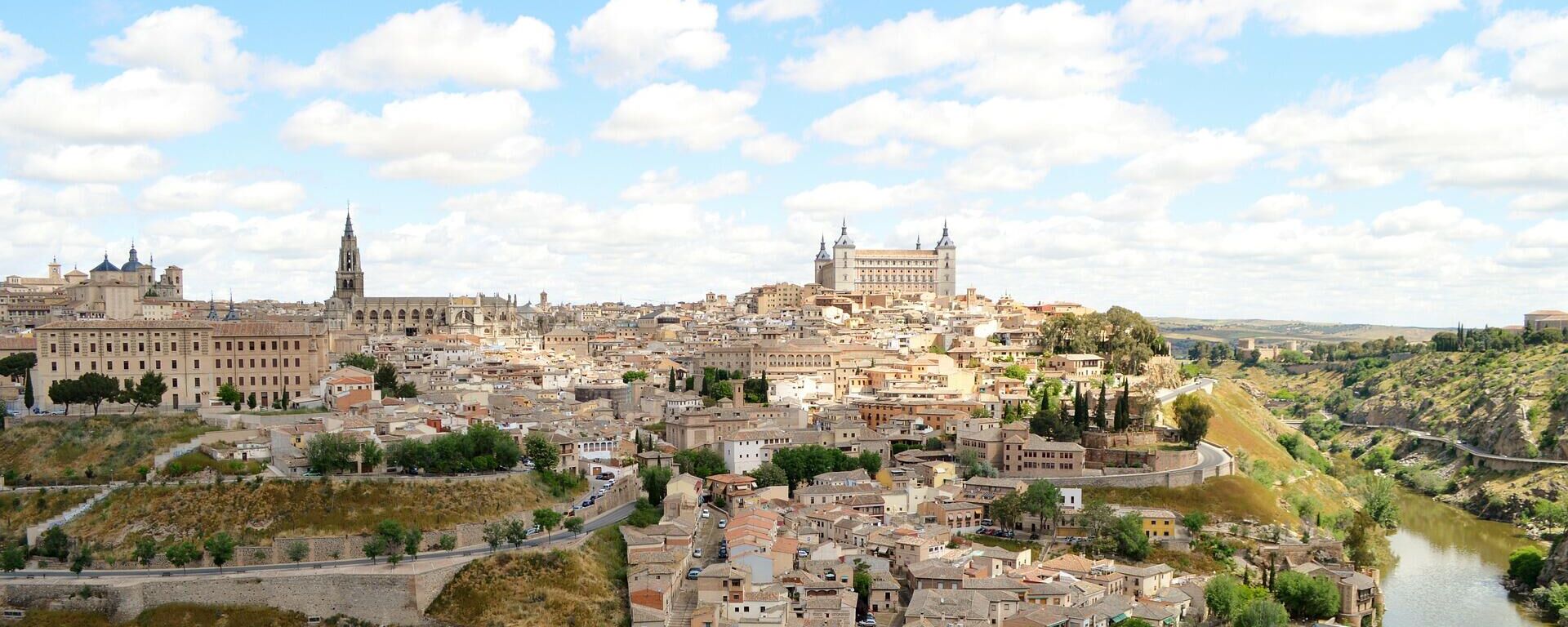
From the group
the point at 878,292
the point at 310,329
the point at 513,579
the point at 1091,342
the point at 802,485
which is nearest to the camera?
the point at 513,579

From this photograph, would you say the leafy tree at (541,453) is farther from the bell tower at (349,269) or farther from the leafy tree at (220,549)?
the bell tower at (349,269)

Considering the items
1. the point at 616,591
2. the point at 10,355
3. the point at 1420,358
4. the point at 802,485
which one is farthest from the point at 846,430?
the point at 1420,358

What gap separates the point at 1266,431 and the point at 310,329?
140 ft

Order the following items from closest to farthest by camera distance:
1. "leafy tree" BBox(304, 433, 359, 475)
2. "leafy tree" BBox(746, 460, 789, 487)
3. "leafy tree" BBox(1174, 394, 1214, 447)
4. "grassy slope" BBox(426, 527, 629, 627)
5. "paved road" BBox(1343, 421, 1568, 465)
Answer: "grassy slope" BBox(426, 527, 629, 627), "leafy tree" BBox(304, 433, 359, 475), "leafy tree" BBox(746, 460, 789, 487), "leafy tree" BBox(1174, 394, 1214, 447), "paved road" BBox(1343, 421, 1568, 465)

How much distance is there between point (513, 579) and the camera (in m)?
32.0

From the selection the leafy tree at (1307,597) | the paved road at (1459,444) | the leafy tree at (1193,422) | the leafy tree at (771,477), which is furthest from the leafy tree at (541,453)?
the paved road at (1459,444)

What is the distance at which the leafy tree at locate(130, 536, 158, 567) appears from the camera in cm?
3209

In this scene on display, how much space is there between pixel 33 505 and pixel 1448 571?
44.1 meters

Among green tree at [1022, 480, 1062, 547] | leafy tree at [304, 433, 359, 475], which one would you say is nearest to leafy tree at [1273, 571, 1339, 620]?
green tree at [1022, 480, 1062, 547]

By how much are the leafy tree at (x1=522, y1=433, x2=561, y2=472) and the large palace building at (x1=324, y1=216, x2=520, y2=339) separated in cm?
3724

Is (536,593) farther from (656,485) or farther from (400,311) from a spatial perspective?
(400,311)

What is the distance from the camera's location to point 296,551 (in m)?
32.4

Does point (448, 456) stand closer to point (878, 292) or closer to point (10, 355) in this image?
point (10, 355)

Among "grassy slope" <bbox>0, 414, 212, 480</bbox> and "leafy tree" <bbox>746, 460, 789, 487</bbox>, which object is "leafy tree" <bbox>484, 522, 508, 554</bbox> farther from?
"grassy slope" <bbox>0, 414, 212, 480</bbox>
